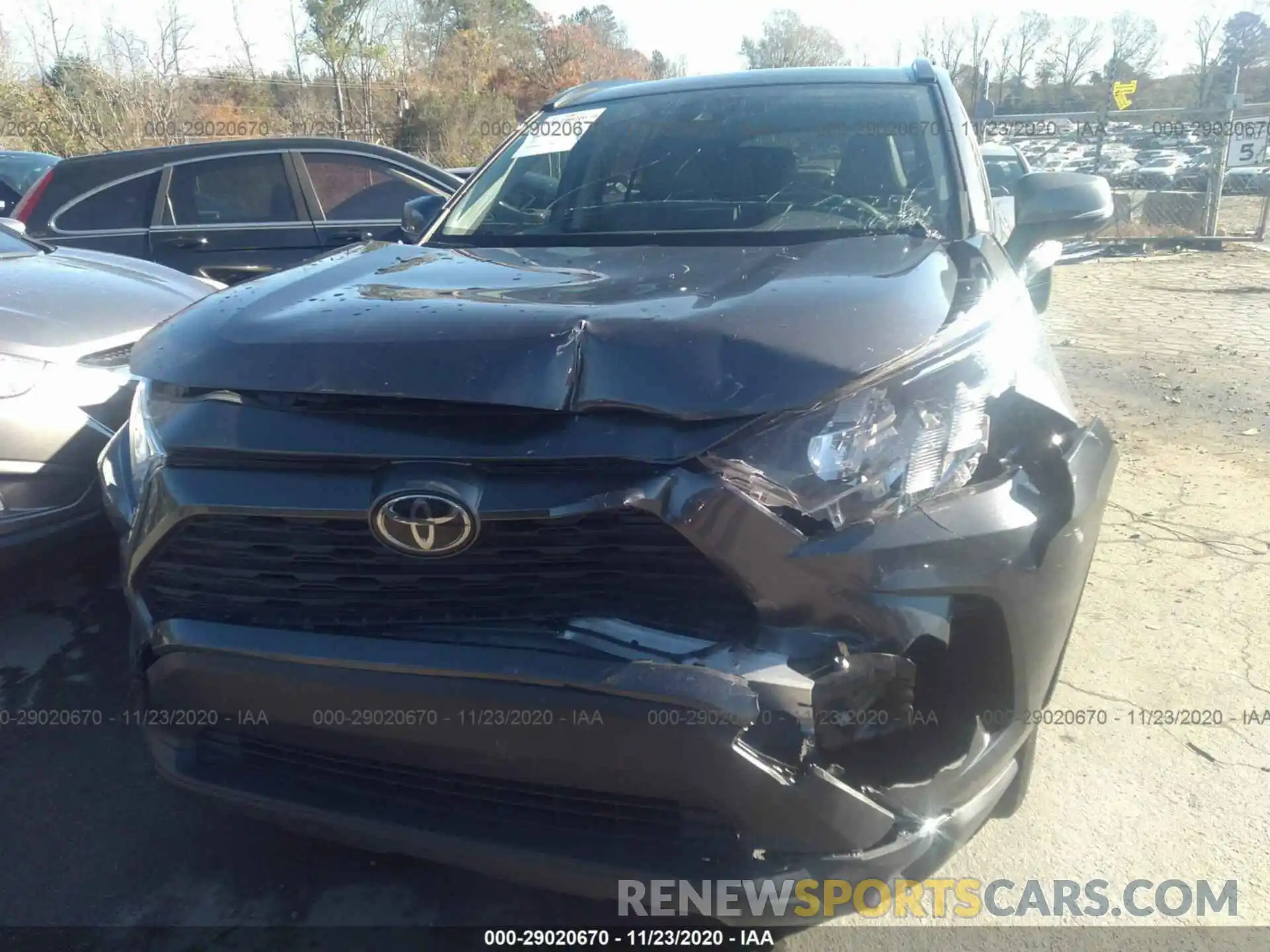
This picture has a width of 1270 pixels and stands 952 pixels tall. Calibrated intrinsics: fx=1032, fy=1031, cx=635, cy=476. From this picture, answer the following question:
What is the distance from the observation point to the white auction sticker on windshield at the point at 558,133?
3541 mm

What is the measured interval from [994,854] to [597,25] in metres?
43.0

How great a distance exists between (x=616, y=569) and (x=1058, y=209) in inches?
76.4

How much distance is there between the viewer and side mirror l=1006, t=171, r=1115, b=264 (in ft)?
9.53

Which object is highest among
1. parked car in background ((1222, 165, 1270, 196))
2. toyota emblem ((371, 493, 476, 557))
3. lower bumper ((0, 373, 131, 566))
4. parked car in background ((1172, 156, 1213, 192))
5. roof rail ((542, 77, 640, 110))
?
roof rail ((542, 77, 640, 110))

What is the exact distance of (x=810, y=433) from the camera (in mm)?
1703

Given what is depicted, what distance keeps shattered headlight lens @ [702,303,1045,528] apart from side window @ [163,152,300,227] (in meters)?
5.22

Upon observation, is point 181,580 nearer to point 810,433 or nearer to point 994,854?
point 810,433

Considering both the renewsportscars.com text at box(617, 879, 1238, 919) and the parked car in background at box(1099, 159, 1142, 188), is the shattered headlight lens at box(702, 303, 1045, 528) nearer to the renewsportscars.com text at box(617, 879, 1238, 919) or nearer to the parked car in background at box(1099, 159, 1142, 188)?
the renewsportscars.com text at box(617, 879, 1238, 919)

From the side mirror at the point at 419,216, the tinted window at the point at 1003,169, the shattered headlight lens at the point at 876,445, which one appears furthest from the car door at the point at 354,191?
the tinted window at the point at 1003,169

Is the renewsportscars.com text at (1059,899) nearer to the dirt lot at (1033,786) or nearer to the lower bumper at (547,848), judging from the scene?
the dirt lot at (1033,786)

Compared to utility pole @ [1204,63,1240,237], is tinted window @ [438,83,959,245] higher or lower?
higher

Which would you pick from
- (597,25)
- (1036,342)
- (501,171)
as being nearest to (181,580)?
(1036,342)

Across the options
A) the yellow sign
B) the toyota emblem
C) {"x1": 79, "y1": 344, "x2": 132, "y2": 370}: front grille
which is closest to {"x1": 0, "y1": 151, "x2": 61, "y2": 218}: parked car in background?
{"x1": 79, "y1": 344, "x2": 132, "y2": 370}: front grille

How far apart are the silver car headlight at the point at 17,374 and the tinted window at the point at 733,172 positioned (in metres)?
1.41
